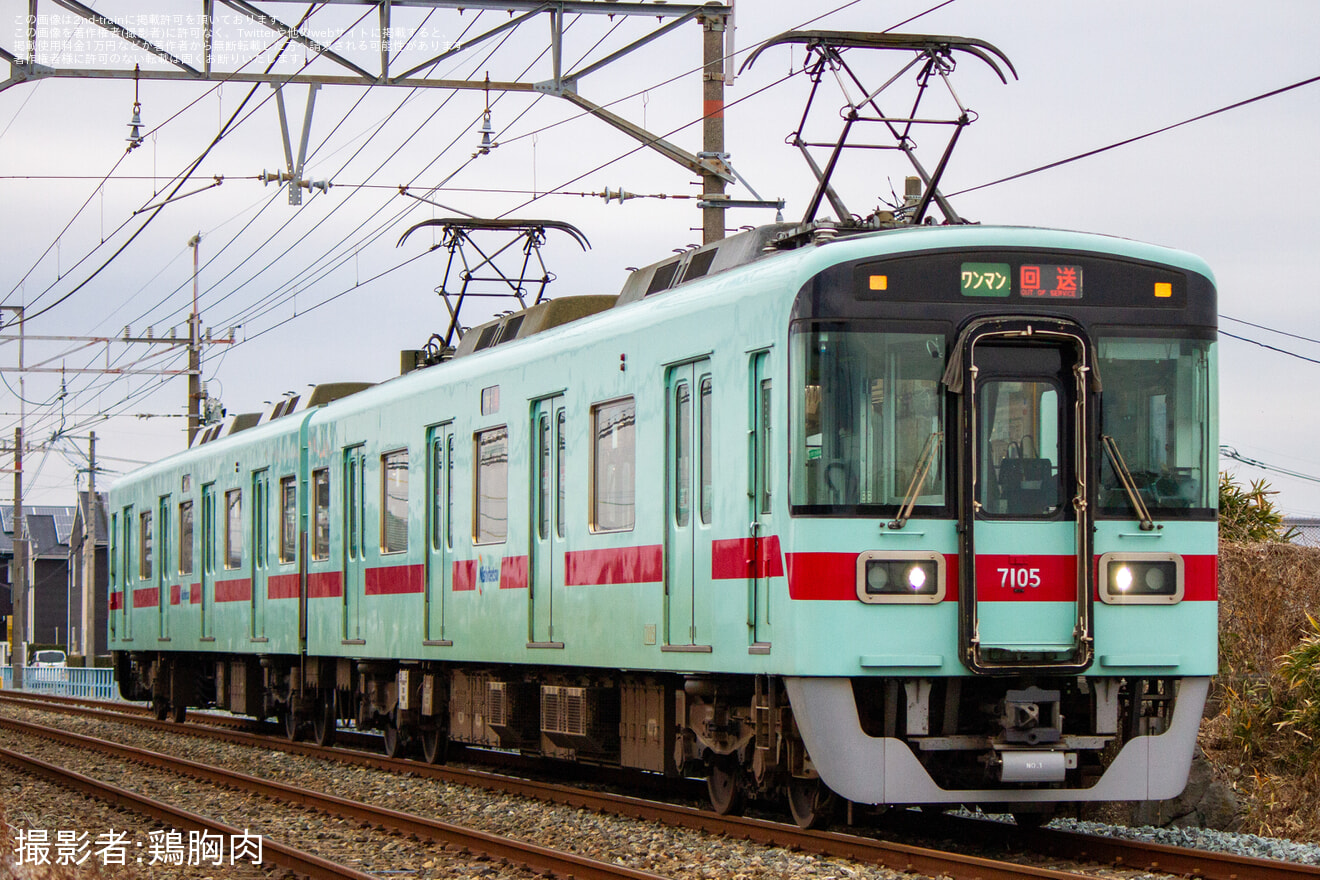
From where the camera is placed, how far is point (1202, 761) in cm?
1221

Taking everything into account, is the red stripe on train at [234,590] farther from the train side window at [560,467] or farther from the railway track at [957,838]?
the train side window at [560,467]

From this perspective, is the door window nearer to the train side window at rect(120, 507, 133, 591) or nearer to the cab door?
the cab door

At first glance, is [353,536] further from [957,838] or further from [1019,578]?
[1019,578]

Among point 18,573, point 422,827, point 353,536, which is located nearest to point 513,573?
point 422,827

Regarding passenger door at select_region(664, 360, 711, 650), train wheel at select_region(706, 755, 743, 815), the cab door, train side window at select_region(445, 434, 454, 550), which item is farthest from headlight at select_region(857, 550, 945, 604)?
train side window at select_region(445, 434, 454, 550)

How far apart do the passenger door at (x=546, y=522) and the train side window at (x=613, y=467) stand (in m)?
0.55

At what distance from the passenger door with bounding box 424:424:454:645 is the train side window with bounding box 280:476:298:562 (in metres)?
4.01

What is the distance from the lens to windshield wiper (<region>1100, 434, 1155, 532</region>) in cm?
970

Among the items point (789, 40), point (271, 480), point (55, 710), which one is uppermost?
point (789, 40)

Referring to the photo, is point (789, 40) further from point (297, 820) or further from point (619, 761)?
point (297, 820)

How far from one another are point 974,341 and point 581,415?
351 centimetres

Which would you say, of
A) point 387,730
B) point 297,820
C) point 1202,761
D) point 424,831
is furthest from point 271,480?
point 1202,761

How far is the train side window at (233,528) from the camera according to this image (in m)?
20.8

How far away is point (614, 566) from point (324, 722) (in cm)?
803
